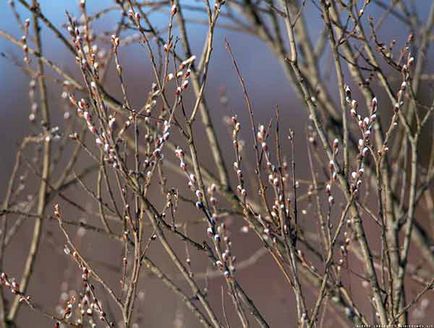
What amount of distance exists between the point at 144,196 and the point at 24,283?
1.75m

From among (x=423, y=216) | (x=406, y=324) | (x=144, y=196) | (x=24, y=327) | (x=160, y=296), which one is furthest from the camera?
(x=160, y=296)

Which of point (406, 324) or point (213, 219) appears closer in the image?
point (213, 219)

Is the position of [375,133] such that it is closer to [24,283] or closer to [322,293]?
[322,293]

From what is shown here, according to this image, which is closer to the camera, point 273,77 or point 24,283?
point 24,283

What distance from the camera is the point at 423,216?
8.73 meters

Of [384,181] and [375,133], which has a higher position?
[375,133]

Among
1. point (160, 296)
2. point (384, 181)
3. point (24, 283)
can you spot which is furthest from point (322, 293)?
point (160, 296)

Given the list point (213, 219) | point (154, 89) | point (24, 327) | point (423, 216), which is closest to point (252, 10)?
point (154, 89)

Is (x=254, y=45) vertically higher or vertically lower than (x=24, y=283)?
higher

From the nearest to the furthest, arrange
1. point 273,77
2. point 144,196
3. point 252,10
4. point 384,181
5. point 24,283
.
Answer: point 144,196
point 384,181
point 24,283
point 252,10
point 273,77

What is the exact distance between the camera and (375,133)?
9.49 feet

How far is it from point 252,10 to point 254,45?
14.0m

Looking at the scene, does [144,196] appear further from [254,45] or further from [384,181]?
[254,45]

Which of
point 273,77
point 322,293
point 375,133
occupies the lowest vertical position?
point 322,293
